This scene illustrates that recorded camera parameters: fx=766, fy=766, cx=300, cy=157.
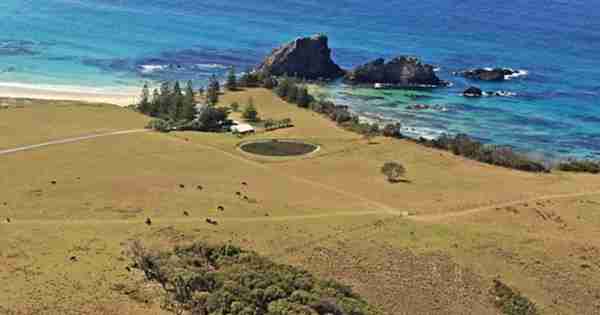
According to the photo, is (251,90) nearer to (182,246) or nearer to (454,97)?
(454,97)

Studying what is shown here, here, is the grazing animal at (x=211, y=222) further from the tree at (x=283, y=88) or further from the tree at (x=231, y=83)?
the tree at (x=231, y=83)

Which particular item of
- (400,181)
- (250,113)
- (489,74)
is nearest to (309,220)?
(400,181)

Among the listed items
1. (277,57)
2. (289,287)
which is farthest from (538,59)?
(289,287)

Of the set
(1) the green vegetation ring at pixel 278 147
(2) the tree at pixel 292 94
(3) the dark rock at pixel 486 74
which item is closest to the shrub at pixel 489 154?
(1) the green vegetation ring at pixel 278 147

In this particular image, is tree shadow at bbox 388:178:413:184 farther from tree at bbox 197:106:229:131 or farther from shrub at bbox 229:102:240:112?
shrub at bbox 229:102:240:112

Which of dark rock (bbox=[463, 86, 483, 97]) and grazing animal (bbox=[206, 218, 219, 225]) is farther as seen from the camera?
dark rock (bbox=[463, 86, 483, 97])

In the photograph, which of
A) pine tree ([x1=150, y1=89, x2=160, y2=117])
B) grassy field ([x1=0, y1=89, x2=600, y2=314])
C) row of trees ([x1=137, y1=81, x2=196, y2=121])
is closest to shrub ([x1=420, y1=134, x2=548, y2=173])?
grassy field ([x1=0, y1=89, x2=600, y2=314])

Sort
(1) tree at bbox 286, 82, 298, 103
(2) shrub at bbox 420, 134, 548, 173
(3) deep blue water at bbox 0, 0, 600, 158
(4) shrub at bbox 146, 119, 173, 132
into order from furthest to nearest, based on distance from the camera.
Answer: (1) tree at bbox 286, 82, 298, 103
(3) deep blue water at bbox 0, 0, 600, 158
(4) shrub at bbox 146, 119, 173, 132
(2) shrub at bbox 420, 134, 548, 173
